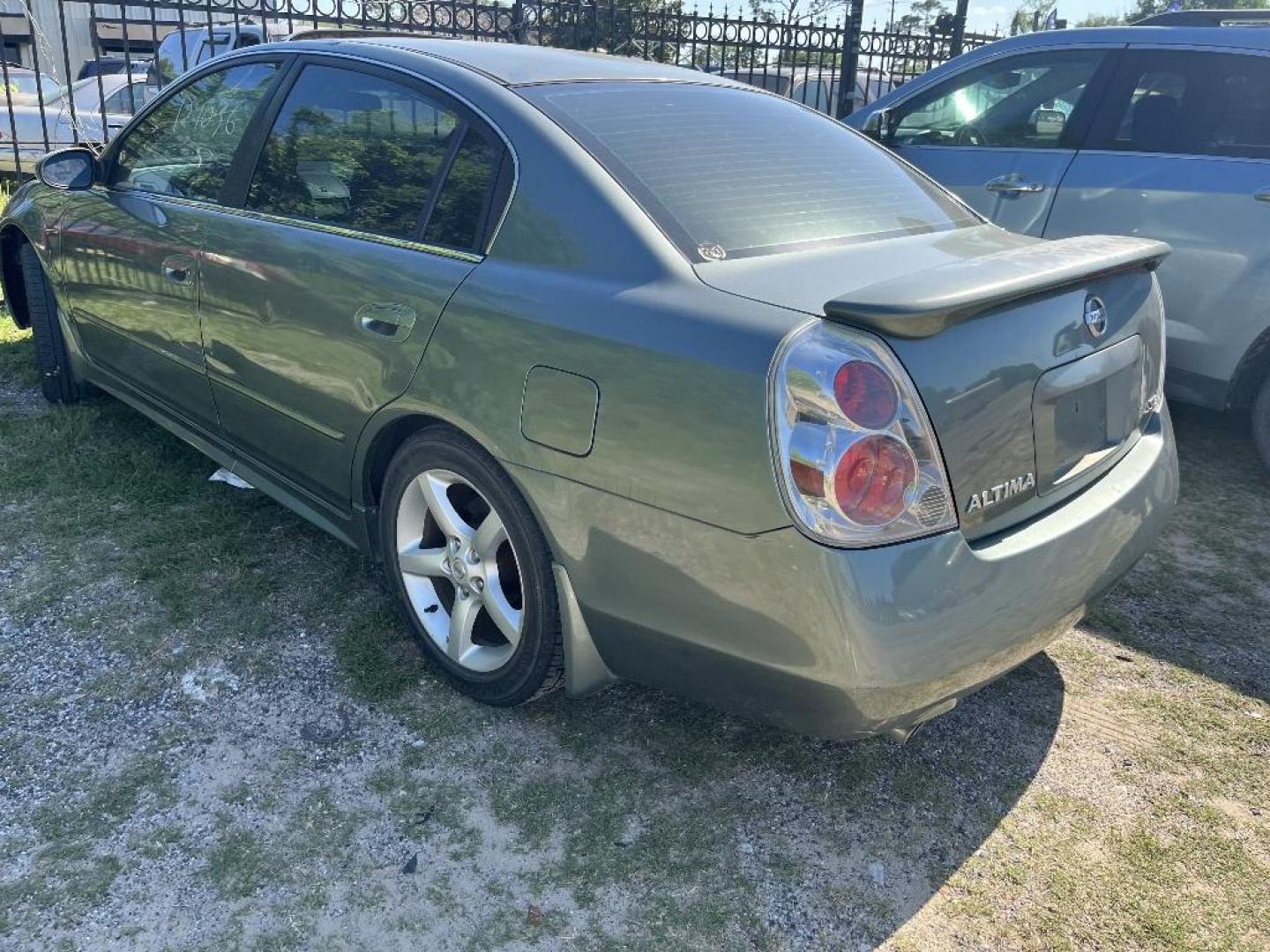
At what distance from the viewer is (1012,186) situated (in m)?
4.77

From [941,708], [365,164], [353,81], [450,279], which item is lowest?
[941,708]

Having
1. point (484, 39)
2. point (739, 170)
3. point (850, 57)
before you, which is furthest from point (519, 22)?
point (739, 170)

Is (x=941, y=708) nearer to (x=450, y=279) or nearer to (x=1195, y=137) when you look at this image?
(x=450, y=279)

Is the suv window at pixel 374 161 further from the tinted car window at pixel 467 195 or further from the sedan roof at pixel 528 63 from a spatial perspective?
the sedan roof at pixel 528 63

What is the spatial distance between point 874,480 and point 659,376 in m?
0.48

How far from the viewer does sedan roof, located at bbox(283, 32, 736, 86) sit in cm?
286

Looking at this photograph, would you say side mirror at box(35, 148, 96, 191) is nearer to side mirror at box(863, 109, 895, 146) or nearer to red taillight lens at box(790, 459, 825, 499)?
red taillight lens at box(790, 459, 825, 499)

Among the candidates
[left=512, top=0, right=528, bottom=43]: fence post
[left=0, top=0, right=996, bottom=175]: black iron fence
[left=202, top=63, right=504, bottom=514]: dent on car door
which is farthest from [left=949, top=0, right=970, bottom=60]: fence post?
[left=202, top=63, right=504, bottom=514]: dent on car door

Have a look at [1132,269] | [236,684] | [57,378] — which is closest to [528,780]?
[236,684]

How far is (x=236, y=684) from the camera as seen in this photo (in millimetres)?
2832

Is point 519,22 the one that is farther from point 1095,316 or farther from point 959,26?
point 1095,316

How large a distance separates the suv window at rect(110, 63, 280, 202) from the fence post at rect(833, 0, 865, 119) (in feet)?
21.2

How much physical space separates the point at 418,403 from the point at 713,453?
90 cm

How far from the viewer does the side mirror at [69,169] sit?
400cm
